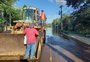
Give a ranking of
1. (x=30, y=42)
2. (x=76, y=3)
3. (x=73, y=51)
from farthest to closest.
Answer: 1. (x=76, y=3)
2. (x=73, y=51)
3. (x=30, y=42)

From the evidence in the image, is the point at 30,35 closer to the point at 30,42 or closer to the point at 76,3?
the point at 30,42

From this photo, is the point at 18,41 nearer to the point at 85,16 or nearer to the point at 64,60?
the point at 64,60

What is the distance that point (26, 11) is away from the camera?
2556cm

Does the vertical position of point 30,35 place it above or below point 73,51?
above

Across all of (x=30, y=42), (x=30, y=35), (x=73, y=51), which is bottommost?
(x=73, y=51)

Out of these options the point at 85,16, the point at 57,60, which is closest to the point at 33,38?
the point at 57,60

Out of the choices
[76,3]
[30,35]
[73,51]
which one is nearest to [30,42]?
[30,35]

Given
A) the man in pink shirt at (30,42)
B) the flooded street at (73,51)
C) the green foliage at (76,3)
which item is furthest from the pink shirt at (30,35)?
Result: the green foliage at (76,3)

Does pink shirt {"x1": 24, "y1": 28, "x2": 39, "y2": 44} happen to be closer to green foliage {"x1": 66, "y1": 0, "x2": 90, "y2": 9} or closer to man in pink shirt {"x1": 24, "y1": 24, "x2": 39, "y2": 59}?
man in pink shirt {"x1": 24, "y1": 24, "x2": 39, "y2": 59}

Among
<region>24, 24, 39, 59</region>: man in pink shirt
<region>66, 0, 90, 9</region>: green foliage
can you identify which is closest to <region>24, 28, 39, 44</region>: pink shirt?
<region>24, 24, 39, 59</region>: man in pink shirt

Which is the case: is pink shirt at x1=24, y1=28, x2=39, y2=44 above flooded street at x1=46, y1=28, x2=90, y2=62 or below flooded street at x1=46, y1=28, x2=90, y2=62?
above

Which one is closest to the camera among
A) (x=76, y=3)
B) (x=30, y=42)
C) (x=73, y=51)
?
(x=30, y=42)

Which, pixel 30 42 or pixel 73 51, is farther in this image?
pixel 73 51

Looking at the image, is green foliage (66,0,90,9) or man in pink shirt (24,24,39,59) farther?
green foliage (66,0,90,9)
